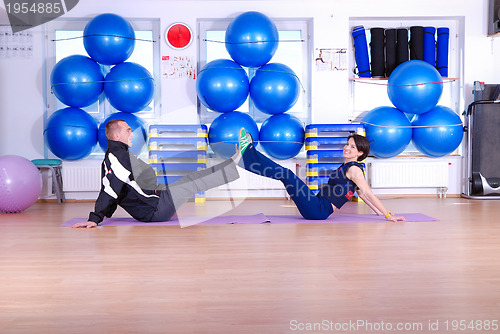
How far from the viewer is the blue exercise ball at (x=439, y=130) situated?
500 centimetres

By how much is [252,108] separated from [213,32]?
1.01m

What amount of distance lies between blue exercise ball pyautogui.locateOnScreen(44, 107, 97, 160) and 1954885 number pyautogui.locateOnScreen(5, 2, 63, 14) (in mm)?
1380

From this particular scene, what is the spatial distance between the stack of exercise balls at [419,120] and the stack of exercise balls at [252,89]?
874 millimetres

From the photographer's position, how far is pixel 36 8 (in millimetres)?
5492

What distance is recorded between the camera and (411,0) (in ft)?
18.4

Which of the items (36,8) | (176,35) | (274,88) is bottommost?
(274,88)

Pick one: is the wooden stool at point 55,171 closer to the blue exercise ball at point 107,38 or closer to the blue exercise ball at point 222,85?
the blue exercise ball at point 107,38

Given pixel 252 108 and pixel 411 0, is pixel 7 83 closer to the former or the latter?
pixel 252 108

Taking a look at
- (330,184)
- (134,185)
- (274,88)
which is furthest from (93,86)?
(330,184)

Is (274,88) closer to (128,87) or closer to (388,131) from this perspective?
(388,131)

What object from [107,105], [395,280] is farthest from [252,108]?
[395,280]

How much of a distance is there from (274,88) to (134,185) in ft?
6.47

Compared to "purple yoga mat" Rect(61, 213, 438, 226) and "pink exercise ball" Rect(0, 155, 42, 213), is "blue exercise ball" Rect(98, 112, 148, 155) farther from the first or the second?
"purple yoga mat" Rect(61, 213, 438, 226)

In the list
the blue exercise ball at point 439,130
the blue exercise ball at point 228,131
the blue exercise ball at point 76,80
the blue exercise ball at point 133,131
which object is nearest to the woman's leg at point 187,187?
the blue exercise ball at point 228,131
